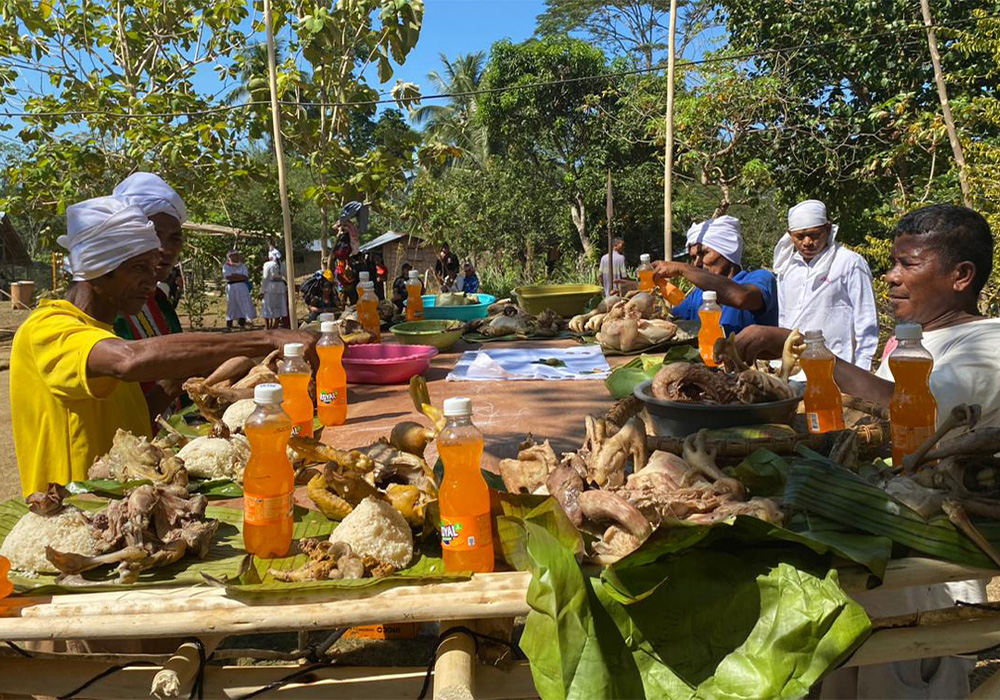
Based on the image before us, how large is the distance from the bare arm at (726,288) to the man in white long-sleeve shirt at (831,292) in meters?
0.50

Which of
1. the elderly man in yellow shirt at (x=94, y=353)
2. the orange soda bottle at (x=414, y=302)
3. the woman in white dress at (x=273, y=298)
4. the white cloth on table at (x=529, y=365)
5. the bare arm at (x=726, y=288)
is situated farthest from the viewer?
the woman in white dress at (x=273, y=298)

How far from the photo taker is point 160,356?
88.7 inches

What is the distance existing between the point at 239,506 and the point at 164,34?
39.2 ft

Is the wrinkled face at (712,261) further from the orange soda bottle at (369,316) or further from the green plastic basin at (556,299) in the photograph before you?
the orange soda bottle at (369,316)

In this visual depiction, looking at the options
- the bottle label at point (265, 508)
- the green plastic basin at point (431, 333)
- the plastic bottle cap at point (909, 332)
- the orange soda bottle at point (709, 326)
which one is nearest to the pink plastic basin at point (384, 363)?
the green plastic basin at point (431, 333)

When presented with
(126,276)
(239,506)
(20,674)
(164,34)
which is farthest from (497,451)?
(164,34)

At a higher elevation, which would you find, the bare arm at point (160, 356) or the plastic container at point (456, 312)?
the bare arm at point (160, 356)

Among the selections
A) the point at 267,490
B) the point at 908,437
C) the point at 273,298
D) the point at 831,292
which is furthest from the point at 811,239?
the point at 273,298

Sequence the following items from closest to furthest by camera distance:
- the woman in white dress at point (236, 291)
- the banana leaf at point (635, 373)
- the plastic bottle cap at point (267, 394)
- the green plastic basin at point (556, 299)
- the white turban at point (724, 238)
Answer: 1. the plastic bottle cap at point (267, 394)
2. the banana leaf at point (635, 373)
3. the white turban at point (724, 238)
4. the green plastic basin at point (556, 299)
5. the woman in white dress at point (236, 291)

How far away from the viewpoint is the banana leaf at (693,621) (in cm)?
130

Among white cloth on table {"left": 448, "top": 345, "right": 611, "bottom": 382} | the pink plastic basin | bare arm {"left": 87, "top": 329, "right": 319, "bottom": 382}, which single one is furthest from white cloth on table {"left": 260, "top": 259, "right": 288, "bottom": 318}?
bare arm {"left": 87, "top": 329, "right": 319, "bottom": 382}

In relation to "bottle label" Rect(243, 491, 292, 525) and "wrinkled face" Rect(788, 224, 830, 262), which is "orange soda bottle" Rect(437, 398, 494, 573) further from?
"wrinkled face" Rect(788, 224, 830, 262)

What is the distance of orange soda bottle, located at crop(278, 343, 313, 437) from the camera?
7.98ft

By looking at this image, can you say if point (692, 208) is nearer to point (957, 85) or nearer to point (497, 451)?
point (957, 85)
